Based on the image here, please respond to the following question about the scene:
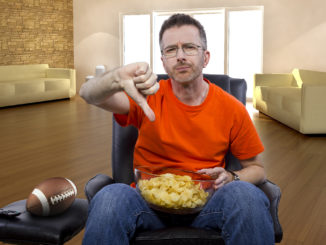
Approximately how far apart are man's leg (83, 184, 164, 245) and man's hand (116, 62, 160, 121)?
0.34 meters

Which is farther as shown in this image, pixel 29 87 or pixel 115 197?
Answer: pixel 29 87

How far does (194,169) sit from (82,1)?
9.66 metres

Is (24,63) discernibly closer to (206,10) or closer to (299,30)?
(206,10)

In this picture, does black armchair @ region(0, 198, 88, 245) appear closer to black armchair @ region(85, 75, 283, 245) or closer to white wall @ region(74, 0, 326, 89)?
black armchair @ region(85, 75, 283, 245)

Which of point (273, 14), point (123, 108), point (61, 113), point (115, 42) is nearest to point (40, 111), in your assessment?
point (61, 113)

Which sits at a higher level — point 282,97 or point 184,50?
point 184,50

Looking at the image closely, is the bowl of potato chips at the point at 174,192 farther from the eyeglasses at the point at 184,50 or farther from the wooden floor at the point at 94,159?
the wooden floor at the point at 94,159

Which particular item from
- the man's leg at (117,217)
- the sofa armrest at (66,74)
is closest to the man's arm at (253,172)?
the man's leg at (117,217)

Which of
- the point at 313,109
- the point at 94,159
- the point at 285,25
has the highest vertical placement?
the point at 285,25

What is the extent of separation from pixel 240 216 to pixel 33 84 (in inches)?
295

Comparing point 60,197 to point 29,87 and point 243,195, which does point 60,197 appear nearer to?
point 243,195

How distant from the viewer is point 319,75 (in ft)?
22.5

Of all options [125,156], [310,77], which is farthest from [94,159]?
[310,77]

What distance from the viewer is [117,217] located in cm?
128
